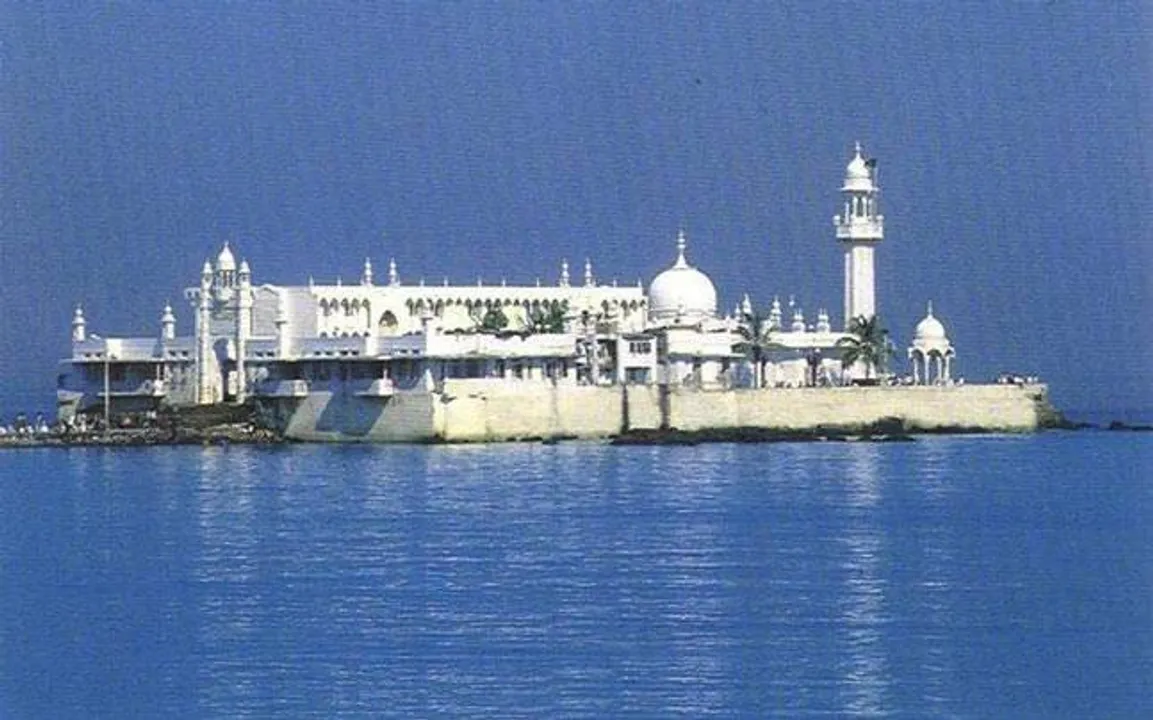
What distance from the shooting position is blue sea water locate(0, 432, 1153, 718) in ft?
94.5

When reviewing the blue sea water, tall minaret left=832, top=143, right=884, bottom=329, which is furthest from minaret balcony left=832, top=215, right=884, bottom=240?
the blue sea water

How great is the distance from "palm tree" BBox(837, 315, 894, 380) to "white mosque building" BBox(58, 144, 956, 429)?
0.84m

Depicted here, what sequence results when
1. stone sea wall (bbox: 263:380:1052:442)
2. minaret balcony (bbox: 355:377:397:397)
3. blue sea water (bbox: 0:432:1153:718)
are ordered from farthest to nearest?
1. minaret balcony (bbox: 355:377:397:397)
2. stone sea wall (bbox: 263:380:1052:442)
3. blue sea water (bbox: 0:432:1153:718)

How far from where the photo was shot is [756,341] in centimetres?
8462

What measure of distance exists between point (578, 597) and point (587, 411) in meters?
43.5

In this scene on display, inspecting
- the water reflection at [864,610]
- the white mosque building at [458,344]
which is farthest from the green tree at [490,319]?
the water reflection at [864,610]

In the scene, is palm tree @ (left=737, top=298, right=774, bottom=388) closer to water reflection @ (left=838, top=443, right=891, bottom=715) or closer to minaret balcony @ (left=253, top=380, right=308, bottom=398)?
minaret balcony @ (left=253, top=380, right=308, bottom=398)

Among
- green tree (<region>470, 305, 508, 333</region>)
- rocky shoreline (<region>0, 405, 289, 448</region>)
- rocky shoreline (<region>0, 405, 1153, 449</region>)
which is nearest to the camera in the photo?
rocky shoreline (<region>0, 405, 1153, 449</region>)

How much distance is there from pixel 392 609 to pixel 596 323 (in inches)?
1985

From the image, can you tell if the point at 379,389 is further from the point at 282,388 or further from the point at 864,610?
the point at 864,610

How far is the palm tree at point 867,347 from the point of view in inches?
3391

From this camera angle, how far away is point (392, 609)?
3509cm

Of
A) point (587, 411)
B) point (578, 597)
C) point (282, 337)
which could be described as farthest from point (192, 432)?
point (578, 597)

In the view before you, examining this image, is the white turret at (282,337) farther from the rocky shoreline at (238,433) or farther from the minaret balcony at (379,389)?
the minaret balcony at (379,389)
